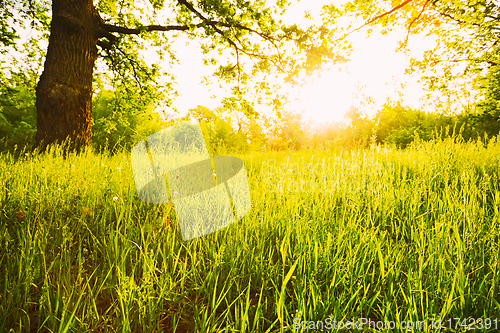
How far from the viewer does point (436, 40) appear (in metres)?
11.3

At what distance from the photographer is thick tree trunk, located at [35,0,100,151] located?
5246 mm

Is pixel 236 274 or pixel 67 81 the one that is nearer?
pixel 236 274

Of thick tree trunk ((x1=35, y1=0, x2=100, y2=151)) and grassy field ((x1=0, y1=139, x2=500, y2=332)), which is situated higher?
thick tree trunk ((x1=35, y1=0, x2=100, y2=151))

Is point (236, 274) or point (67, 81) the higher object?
point (67, 81)

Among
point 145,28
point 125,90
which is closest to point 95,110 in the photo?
point 125,90

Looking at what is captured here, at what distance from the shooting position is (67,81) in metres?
5.40

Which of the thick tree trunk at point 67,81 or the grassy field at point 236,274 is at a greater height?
the thick tree trunk at point 67,81

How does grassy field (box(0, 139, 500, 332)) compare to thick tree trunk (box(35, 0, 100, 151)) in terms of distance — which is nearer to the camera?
grassy field (box(0, 139, 500, 332))

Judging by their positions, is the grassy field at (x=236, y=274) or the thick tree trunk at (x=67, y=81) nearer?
the grassy field at (x=236, y=274)

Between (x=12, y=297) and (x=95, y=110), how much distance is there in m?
27.8

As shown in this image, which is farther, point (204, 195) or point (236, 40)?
point (236, 40)

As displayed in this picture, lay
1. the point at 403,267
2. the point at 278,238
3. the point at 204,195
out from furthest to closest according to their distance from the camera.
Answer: the point at 204,195
the point at 278,238
the point at 403,267

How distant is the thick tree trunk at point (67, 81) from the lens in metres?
5.25

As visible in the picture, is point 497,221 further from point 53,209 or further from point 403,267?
point 53,209
